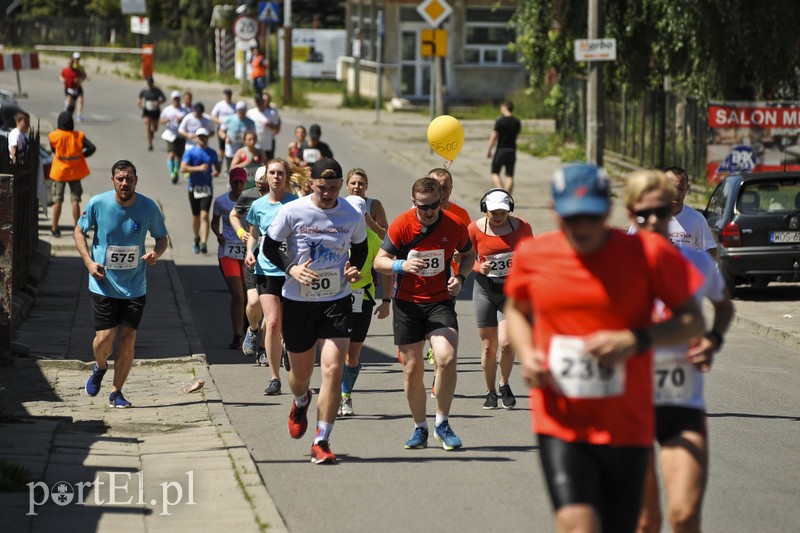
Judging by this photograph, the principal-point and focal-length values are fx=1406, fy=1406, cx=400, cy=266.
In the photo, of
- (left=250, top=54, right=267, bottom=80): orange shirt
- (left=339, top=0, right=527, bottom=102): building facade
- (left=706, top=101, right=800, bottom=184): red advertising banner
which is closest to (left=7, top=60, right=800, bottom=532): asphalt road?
(left=706, top=101, right=800, bottom=184): red advertising banner

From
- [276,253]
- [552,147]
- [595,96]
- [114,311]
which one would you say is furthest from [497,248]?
[552,147]

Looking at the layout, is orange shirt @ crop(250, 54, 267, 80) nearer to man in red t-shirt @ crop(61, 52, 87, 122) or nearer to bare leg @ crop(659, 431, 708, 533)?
man in red t-shirt @ crop(61, 52, 87, 122)

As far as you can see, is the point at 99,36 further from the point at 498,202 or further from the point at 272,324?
the point at 498,202

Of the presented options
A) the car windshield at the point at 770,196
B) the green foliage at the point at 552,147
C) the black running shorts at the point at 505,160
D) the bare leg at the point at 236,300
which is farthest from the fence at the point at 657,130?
the bare leg at the point at 236,300

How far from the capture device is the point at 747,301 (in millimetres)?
17422

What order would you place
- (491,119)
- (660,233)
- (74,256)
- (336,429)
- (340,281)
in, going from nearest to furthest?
(660,233), (340,281), (336,429), (74,256), (491,119)

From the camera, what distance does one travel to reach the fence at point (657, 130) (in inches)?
1067

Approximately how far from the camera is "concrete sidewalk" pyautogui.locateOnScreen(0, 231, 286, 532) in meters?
7.42

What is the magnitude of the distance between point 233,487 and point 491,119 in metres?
36.3

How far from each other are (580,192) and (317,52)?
53259 millimetres

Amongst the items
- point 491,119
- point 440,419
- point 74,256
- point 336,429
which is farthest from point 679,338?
point 491,119

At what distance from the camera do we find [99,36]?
76.0 m

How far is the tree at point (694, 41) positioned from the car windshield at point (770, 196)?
8.18 m

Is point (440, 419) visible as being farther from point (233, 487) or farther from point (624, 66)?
Result: point (624, 66)
